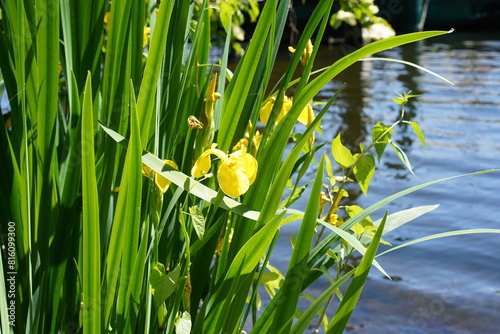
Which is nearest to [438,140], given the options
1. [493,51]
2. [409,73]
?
[409,73]

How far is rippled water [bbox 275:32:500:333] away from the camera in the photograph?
7.63ft

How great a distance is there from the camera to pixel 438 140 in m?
4.79

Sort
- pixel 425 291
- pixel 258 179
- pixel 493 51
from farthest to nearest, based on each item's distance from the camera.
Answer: pixel 493 51 < pixel 425 291 < pixel 258 179

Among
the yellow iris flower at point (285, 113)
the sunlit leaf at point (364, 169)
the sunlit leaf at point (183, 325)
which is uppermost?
the yellow iris flower at point (285, 113)

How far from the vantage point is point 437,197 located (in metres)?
3.61

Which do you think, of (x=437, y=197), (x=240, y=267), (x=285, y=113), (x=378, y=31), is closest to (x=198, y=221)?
(x=240, y=267)

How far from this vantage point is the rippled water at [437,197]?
2.32 m

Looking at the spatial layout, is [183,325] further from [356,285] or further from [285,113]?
[285,113]

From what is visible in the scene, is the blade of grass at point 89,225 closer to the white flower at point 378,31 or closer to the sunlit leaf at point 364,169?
the sunlit leaf at point 364,169

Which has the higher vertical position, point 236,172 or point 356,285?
point 236,172

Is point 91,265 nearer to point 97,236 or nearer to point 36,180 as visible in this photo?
point 97,236

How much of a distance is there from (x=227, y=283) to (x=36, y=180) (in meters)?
0.29

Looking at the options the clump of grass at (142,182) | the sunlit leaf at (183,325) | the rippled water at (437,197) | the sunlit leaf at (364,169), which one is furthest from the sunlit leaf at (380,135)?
the rippled water at (437,197)

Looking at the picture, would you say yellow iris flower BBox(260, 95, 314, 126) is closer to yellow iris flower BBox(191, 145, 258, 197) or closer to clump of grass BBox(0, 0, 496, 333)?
clump of grass BBox(0, 0, 496, 333)
